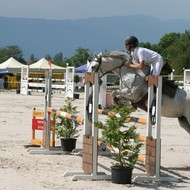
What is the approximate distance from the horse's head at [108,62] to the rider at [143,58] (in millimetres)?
166

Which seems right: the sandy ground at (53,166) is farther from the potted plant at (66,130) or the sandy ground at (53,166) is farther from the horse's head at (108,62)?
the horse's head at (108,62)

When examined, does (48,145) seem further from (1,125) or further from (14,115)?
(14,115)

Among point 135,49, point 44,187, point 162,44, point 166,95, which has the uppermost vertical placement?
point 162,44

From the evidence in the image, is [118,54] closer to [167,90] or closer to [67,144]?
[167,90]

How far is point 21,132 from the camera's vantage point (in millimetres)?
13852

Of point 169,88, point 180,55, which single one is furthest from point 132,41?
point 180,55

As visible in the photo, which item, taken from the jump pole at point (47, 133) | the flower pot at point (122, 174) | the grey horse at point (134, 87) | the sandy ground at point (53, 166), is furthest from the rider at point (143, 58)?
the jump pole at point (47, 133)

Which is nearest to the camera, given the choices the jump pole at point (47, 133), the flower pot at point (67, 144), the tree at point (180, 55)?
the jump pole at point (47, 133)

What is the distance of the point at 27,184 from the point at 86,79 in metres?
1.68

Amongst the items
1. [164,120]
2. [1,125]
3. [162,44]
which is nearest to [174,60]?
[162,44]

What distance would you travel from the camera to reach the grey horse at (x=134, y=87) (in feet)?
29.7

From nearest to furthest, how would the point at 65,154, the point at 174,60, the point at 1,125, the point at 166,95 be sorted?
1. the point at 166,95
2. the point at 65,154
3. the point at 1,125
4. the point at 174,60

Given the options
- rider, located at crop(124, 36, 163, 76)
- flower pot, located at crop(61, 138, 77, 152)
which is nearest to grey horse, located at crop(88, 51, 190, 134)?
rider, located at crop(124, 36, 163, 76)

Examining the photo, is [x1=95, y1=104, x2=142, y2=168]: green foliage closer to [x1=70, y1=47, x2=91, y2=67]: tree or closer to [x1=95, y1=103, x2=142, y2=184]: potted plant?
[x1=95, y1=103, x2=142, y2=184]: potted plant
